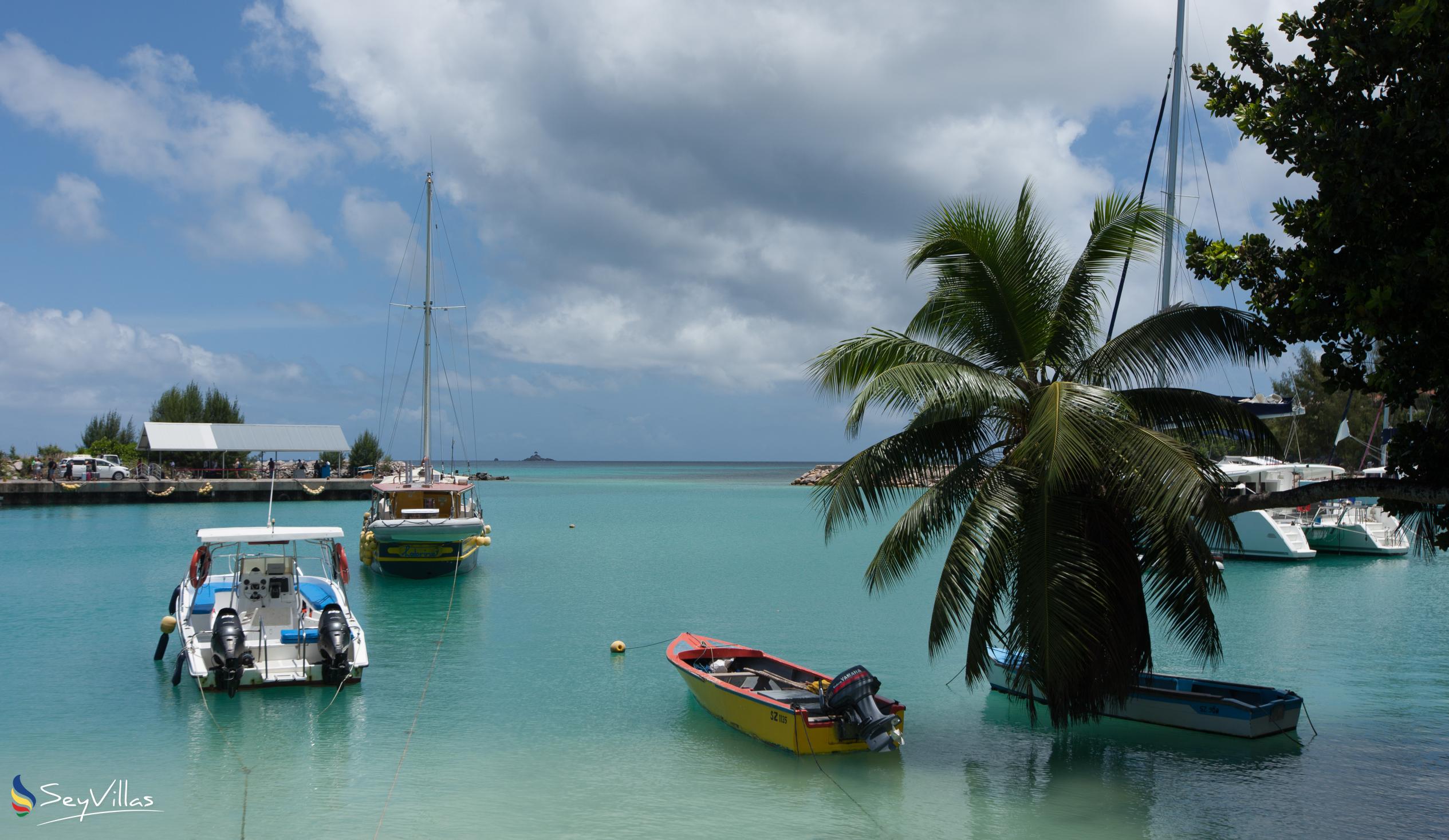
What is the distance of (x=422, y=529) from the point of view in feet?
97.4

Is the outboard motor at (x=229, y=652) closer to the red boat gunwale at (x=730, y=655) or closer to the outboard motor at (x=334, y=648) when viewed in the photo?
the outboard motor at (x=334, y=648)

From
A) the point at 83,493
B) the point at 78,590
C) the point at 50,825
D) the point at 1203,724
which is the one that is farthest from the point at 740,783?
the point at 83,493

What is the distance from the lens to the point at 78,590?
2820 cm

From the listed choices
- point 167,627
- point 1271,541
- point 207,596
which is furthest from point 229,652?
point 1271,541

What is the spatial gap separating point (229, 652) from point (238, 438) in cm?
6290

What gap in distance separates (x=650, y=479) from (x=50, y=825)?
15145cm

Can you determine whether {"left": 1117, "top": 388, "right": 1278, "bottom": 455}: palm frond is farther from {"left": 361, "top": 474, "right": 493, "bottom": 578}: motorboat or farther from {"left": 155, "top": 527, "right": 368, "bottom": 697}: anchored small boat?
{"left": 361, "top": 474, "right": 493, "bottom": 578}: motorboat

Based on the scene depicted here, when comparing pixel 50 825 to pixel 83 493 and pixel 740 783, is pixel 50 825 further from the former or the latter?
pixel 83 493

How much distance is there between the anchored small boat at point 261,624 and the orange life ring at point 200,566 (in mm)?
20

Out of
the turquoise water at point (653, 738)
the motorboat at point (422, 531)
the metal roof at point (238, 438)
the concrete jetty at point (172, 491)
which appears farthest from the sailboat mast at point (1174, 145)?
the metal roof at point (238, 438)

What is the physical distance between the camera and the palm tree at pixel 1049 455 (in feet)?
34.7

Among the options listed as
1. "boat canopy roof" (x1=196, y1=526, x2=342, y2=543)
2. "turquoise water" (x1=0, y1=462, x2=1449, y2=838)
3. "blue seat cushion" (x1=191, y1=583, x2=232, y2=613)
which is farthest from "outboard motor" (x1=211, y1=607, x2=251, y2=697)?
"boat canopy roof" (x1=196, y1=526, x2=342, y2=543)

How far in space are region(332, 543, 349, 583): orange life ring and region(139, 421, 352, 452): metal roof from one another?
55179 mm

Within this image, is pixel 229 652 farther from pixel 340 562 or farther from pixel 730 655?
pixel 730 655
